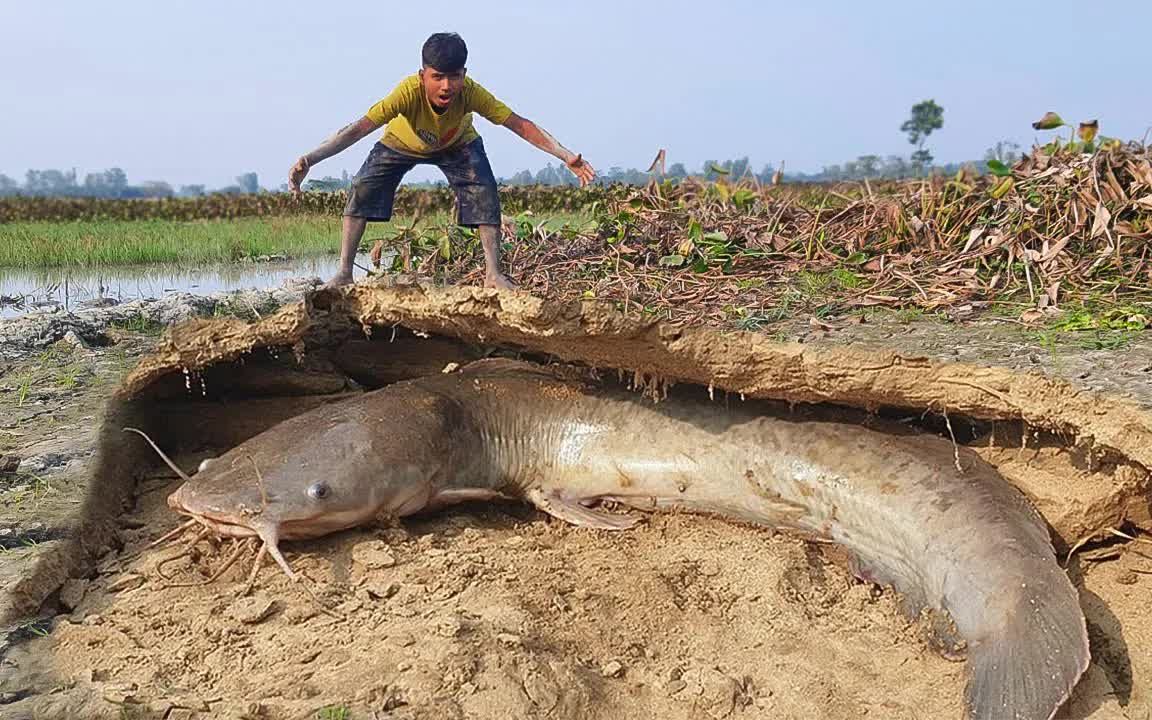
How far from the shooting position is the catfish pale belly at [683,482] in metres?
2.74

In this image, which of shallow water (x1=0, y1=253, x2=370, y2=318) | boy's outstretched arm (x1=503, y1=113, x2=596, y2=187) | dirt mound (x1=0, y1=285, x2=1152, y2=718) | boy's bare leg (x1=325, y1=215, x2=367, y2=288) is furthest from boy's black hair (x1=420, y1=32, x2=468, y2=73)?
shallow water (x1=0, y1=253, x2=370, y2=318)

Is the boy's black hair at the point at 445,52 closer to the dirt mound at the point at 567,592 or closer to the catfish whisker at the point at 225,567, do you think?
the dirt mound at the point at 567,592

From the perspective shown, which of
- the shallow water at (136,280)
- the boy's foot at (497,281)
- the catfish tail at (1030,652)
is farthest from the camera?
the shallow water at (136,280)

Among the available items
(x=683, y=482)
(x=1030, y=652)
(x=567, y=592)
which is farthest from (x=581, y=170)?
(x=1030, y=652)

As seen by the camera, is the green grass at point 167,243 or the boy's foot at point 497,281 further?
the green grass at point 167,243

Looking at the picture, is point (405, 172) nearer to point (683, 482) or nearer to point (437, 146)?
point (437, 146)

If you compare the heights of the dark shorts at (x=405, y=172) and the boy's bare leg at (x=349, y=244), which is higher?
the dark shorts at (x=405, y=172)

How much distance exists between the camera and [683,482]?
3729 millimetres

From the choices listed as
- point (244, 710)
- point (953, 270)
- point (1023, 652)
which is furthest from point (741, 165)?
point (244, 710)

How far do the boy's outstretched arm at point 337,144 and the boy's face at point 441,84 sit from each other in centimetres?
31

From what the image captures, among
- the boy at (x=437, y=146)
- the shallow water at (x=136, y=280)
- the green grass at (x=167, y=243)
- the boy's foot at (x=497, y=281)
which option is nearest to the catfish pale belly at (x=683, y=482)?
the boy's foot at (x=497, y=281)

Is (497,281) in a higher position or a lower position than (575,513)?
higher

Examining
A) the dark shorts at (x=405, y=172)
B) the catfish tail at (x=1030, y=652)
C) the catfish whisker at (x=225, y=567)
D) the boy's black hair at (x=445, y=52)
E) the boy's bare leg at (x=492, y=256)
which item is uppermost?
the boy's black hair at (x=445, y=52)

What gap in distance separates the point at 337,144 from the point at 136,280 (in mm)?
7494
